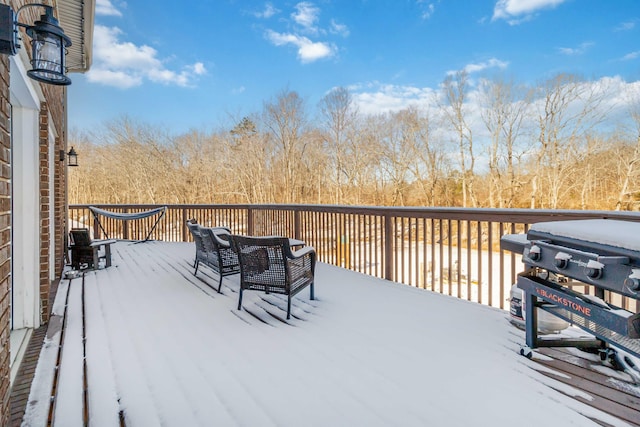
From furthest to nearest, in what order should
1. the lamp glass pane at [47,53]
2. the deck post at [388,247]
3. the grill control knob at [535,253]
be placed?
1. the deck post at [388,247]
2. the grill control knob at [535,253]
3. the lamp glass pane at [47,53]

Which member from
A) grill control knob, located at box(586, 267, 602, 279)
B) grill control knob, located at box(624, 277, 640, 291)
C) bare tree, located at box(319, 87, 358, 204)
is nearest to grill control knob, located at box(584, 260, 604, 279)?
grill control knob, located at box(586, 267, 602, 279)

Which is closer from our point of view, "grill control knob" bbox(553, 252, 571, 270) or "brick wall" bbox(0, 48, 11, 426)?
"brick wall" bbox(0, 48, 11, 426)

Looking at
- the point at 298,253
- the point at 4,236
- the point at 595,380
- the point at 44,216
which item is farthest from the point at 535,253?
the point at 44,216

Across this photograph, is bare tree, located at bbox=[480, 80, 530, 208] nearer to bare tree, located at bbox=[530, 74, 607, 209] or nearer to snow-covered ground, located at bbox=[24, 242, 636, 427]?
bare tree, located at bbox=[530, 74, 607, 209]

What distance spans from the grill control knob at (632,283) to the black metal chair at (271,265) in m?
2.05

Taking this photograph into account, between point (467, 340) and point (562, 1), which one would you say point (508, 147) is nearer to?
point (562, 1)

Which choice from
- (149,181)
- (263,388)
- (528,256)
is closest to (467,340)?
(528,256)

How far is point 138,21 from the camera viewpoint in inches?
572

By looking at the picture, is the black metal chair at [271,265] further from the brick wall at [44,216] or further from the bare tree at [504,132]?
the bare tree at [504,132]

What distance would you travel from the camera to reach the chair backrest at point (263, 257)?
2871 mm

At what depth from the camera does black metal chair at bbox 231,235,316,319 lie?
288 cm

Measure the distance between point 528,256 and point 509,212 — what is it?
3.27 feet

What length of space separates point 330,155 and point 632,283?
58.9ft

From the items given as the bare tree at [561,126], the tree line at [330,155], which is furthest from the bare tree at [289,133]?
the bare tree at [561,126]
